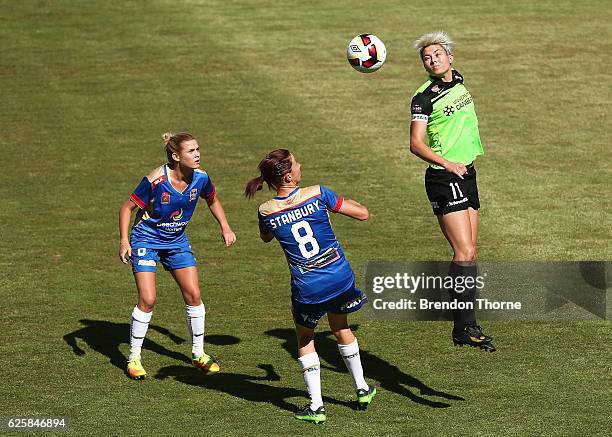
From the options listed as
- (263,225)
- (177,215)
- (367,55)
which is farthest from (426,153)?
(367,55)

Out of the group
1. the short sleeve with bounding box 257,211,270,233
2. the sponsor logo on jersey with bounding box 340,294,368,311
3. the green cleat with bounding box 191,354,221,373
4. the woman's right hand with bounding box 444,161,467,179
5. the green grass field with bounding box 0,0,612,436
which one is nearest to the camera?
the short sleeve with bounding box 257,211,270,233

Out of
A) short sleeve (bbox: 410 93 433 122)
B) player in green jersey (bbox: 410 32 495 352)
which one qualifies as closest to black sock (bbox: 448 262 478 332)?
player in green jersey (bbox: 410 32 495 352)

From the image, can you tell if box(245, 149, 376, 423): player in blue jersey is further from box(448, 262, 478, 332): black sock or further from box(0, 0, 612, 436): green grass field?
box(448, 262, 478, 332): black sock

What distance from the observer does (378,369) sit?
1181 centimetres

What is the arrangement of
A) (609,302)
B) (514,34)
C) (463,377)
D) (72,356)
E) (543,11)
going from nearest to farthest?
(463,377) → (72,356) → (609,302) → (514,34) → (543,11)

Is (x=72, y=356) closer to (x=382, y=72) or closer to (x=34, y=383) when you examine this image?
(x=34, y=383)

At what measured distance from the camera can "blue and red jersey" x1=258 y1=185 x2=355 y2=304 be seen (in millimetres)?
10086

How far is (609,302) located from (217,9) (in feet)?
56.7

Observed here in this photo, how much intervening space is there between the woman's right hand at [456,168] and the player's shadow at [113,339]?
325cm

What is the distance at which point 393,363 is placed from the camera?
12.0m

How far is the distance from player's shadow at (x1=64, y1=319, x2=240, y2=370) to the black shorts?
2.83 metres

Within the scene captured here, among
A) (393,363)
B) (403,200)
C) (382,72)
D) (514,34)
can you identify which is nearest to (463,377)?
(393,363)

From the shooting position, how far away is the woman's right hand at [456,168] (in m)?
11.2

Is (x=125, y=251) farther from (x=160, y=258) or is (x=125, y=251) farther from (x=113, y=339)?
(x=113, y=339)
